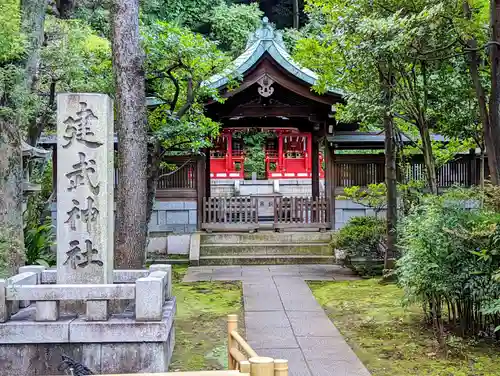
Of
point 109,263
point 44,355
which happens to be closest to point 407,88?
point 109,263

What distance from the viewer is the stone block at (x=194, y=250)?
12844 millimetres

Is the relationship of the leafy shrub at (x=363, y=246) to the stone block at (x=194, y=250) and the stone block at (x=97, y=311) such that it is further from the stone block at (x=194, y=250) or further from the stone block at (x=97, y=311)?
the stone block at (x=97, y=311)

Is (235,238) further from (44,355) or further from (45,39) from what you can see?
(44,355)

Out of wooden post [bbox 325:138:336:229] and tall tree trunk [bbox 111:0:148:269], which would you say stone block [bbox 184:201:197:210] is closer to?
wooden post [bbox 325:138:336:229]

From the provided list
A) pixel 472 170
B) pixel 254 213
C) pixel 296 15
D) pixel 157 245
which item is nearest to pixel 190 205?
pixel 157 245

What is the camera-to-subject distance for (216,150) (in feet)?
70.0

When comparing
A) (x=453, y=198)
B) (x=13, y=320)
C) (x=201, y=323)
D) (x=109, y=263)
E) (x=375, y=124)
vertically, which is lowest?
(x=201, y=323)

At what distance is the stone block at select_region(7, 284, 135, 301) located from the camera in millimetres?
5105

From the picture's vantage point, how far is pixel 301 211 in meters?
14.4

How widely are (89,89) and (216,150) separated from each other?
39.5 ft

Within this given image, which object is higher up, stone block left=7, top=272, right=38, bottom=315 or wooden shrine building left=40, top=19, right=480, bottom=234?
wooden shrine building left=40, top=19, right=480, bottom=234

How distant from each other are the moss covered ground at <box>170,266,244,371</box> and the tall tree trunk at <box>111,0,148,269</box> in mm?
1296

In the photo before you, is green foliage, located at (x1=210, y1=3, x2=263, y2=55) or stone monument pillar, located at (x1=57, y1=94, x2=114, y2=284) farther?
green foliage, located at (x1=210, y1=3, x2=263, y2=55)

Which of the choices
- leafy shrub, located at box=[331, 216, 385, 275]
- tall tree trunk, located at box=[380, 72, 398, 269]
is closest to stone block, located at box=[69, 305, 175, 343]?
tall tree trunk, located at box=[380, 72, 398, 269]
